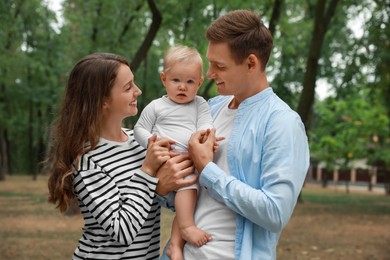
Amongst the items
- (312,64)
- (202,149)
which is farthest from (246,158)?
(312,64)

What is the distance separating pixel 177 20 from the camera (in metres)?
20.4

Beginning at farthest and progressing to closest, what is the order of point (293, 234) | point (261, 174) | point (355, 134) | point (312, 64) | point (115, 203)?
point (355, 134)
point (312, 64)
point (293, 234)
point (115, 203)
point (261, 174)

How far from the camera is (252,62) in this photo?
2.89 meters

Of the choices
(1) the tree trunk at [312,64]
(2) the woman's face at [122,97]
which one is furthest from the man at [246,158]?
(1) the tree trunk at [312,64]

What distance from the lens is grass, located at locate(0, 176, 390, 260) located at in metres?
11.5

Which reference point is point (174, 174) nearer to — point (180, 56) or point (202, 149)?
point (202, 149)

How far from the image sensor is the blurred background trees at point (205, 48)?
679 inches

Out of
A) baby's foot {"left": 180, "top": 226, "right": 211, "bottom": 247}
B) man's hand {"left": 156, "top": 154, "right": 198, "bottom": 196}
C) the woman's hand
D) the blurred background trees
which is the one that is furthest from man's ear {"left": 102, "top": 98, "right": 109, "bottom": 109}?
the blurred background trees

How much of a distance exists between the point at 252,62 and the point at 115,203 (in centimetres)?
87

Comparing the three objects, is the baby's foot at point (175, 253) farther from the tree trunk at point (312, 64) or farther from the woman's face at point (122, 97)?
the tree trunk at point (312, 64)

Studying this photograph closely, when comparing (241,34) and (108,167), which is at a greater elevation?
(241,34)

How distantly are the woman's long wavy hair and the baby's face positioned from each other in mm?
266

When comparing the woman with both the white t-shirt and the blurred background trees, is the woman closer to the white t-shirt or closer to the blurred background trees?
the white t-shirt

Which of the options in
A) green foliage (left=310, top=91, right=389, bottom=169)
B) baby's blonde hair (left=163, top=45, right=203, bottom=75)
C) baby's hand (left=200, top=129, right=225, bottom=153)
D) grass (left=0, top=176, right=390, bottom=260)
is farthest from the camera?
green foliage (left=310, top=91, right=389, bottom=169)
